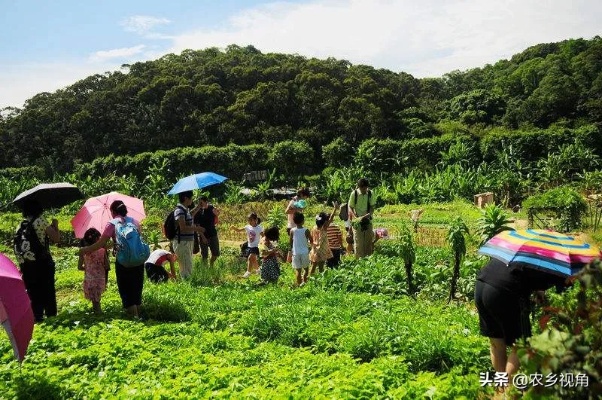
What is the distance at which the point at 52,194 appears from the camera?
8.42m

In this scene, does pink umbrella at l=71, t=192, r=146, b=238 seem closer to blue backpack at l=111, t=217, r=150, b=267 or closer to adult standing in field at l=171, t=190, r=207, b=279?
adult standing in field at l=171, t=190, r=207, b=279

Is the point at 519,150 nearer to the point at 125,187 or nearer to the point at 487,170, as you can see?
the point at 487,170

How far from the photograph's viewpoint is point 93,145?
47.2 m

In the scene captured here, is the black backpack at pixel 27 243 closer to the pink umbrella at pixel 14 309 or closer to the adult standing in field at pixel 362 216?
the pink umbrella at pixel 14 309

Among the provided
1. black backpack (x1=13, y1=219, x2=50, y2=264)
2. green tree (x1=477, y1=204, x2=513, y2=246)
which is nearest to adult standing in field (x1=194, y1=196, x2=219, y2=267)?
black backpack (x1=13, y1=219, x2=50, y2=264)

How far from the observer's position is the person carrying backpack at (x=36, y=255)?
6832 millimetres

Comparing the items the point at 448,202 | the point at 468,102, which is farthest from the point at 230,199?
the point at 468,102

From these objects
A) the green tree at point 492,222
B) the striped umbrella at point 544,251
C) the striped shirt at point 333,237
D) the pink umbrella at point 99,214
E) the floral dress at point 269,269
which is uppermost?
the pink umbrella at point 99,214

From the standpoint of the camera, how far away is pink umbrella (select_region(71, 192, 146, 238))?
867cm

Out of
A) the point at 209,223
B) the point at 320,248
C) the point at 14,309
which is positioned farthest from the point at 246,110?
the point at 14,309

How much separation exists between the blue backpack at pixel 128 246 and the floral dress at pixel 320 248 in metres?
3.68

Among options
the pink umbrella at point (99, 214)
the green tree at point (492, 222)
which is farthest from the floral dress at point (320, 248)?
the pink umbrella at point (99, 214)

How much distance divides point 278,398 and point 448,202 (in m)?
24.5

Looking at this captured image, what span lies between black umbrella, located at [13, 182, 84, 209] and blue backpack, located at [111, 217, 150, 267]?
2.10 meters
